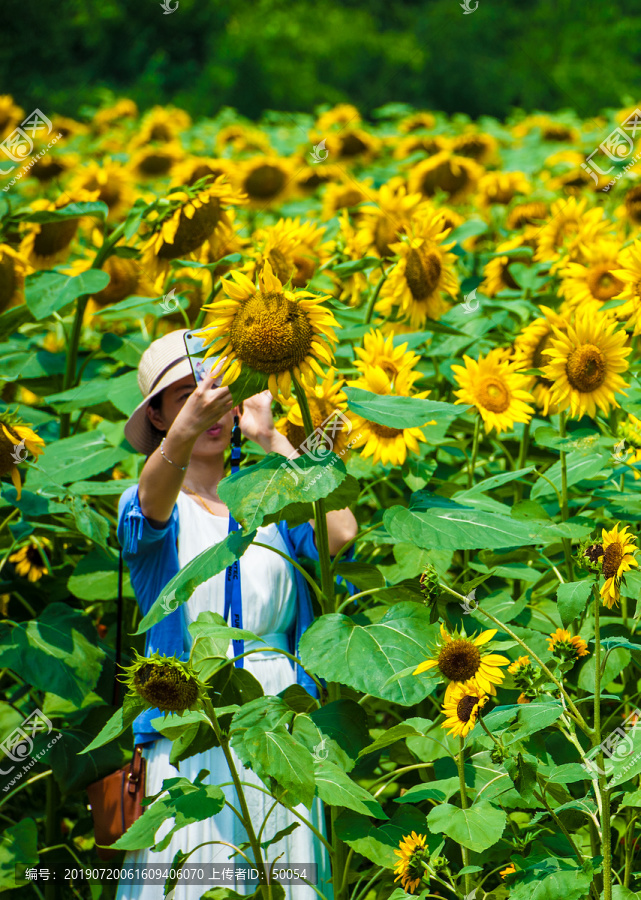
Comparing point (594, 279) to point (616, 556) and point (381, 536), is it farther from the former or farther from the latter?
point (616, 556)

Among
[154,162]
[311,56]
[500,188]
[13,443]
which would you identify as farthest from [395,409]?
[311,56]

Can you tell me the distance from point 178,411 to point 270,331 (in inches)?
29.0

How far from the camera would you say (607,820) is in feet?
5.58

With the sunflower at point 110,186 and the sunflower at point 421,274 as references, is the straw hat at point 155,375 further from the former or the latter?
the sunflower at point 110,186

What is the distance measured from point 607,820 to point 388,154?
5753 millimetres

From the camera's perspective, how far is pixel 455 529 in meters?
1.90

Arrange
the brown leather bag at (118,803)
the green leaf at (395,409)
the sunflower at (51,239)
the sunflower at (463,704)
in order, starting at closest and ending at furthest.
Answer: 1. the sunflower at (463,704)
2. the green leaf at (395,409)
3. the brown leather bag at (118,803)
4. the sunflower at (51,239)

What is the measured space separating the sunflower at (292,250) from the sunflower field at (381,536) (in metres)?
0.01

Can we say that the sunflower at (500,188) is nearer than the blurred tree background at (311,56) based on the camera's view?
Yes

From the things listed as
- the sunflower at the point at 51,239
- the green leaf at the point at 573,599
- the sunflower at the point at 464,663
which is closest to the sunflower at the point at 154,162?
the sunflower at the point at 51,239

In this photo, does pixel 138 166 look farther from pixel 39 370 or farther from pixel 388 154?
pixel 39 370

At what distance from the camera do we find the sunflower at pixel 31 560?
120 inches

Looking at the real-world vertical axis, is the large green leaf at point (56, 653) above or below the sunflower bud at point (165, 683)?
below

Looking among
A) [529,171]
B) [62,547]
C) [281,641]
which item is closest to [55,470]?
[62,547]
